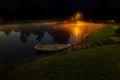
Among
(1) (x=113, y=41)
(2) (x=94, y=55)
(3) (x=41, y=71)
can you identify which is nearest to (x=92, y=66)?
(2) (x=94, y=55)

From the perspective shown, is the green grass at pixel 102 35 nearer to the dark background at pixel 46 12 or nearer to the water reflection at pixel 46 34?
the water reflection at pixel 46 34

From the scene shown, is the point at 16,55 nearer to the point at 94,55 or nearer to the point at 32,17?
the point at 94,55

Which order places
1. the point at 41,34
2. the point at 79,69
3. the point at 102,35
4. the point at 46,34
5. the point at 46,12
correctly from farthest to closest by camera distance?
the point at 46,12, the point at 46,34, the point at 41,34, the point at 102,35, the point at 79,69

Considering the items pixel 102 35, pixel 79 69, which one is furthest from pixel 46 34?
pixel 79 69

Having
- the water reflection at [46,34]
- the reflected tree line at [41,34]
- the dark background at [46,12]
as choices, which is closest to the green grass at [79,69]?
the water reflection at [46,34]

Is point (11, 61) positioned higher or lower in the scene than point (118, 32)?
lower

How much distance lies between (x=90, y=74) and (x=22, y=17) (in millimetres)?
130060

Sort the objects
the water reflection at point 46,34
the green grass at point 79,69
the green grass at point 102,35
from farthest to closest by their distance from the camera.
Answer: the water reflection at point 46,34 → the green grass at point 102,35 → the green grass at point 79,69

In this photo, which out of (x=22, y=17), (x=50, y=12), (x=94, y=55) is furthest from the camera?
(x=50, y=12)

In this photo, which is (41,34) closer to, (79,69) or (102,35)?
(102,35)

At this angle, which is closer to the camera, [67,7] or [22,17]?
[22,17]

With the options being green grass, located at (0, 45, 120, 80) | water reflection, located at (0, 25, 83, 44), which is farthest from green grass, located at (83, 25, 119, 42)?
green grass, located at (0, 45, 120, 80)

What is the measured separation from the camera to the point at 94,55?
20.4 metres

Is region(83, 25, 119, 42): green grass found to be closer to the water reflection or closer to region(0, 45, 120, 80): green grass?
the water reflection
